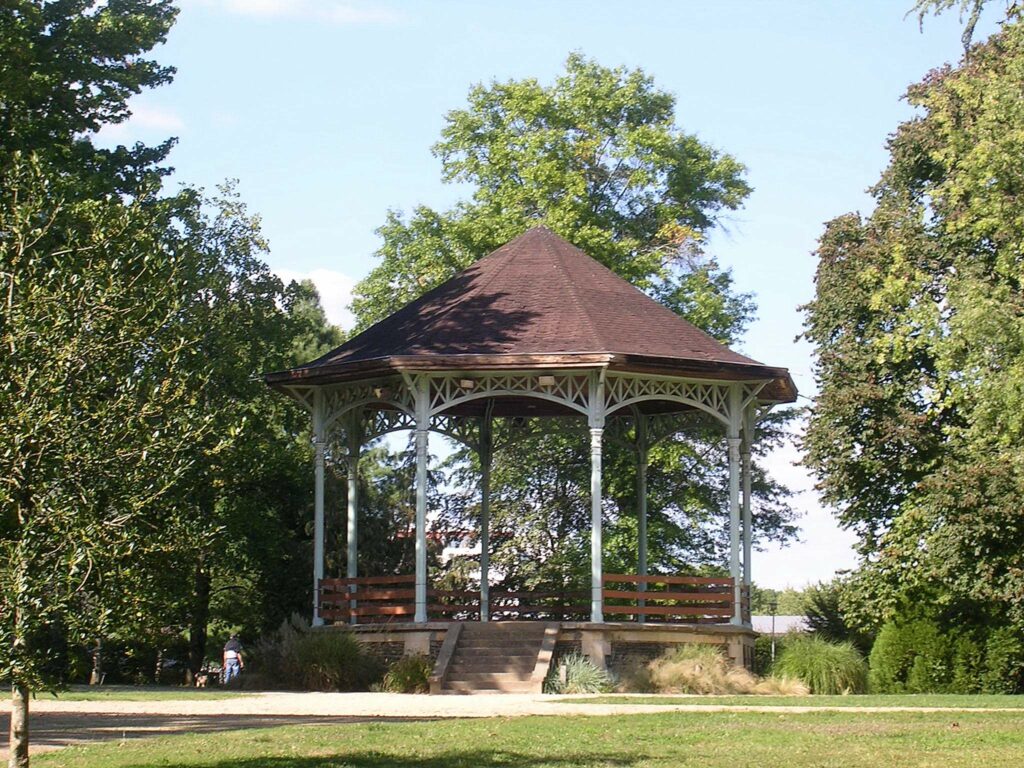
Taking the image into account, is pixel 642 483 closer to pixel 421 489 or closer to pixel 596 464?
pixel 596 464

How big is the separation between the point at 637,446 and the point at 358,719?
15117mm

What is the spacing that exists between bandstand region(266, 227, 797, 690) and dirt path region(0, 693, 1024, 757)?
3097mm

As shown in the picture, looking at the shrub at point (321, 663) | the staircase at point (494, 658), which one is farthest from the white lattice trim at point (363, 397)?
Result: the shrub at point (321, 663)

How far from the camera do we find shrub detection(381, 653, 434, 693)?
25.3 meters

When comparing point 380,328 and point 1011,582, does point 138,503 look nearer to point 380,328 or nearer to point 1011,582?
point 380,328

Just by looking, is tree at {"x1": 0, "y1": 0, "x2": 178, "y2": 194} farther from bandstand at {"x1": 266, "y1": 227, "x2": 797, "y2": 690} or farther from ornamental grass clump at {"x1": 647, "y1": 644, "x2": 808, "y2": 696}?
ornamental grass clump at {"x1": 647, "y1": 644, "x2": 808, "y2": 696}

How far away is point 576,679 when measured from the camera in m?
25.0

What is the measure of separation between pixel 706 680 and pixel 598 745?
11.0m

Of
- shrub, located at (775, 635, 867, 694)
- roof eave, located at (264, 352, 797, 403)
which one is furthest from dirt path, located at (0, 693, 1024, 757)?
roof eave, located at (264, 352, 797, 403)

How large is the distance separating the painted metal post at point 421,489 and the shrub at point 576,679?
9.75 feet

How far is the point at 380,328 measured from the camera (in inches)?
1182

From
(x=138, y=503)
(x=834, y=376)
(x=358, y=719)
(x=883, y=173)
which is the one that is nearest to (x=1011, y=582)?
(x=834, y=376)

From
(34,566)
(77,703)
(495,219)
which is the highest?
(495,219)

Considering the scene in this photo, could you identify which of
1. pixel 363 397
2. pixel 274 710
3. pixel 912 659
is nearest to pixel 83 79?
pixel 363 397
